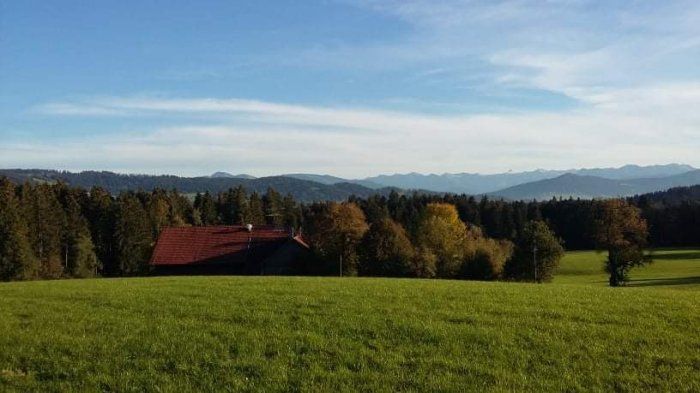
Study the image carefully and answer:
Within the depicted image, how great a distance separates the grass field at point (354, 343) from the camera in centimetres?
1134

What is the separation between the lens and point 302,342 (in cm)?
1362

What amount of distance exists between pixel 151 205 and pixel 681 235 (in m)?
115

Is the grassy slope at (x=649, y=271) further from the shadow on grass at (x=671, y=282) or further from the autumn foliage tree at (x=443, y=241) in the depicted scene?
the autumn foliage tree at (x=443, y=241)

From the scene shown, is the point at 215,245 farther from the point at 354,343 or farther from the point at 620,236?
the point at 354,343

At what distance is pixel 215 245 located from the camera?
6775 cm

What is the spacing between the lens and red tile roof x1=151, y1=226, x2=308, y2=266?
217 ft

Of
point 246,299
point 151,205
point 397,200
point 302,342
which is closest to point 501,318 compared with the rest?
point 302,342

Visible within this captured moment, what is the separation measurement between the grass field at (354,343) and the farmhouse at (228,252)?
46.2 meters

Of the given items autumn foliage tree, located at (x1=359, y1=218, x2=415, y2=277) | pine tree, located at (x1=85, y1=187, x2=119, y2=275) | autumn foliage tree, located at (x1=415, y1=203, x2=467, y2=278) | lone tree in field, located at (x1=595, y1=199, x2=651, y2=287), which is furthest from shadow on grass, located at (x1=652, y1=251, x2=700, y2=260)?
pine tree, located at (x1=85, y1=187, x2=119, y2=275)

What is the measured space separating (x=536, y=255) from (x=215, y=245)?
114 ft

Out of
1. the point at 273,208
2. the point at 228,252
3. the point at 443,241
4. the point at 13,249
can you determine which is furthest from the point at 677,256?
the point at 13,249

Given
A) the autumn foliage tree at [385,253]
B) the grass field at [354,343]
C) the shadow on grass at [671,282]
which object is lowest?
the shadow on grass at [671,282]

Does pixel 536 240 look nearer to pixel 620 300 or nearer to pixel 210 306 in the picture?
pixel 620 300

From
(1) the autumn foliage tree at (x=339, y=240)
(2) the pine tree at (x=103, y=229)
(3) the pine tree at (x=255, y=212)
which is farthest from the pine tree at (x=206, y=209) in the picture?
(1) the autumn foliage tree at (x=339, y=240)
